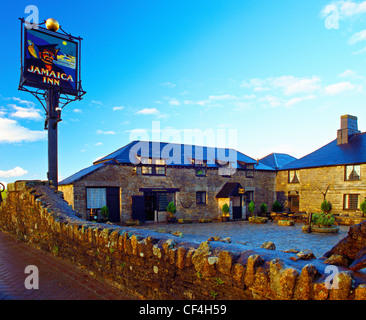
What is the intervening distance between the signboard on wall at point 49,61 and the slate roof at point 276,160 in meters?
23.3

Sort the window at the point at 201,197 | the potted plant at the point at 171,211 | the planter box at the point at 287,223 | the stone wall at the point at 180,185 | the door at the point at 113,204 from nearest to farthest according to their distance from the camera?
1. the planter box at the point at 287,223
2. the stone wall at the point at 180,185
3. the door at the point at 113,204
4. the potted plant at the point at 171,211
5. the window at the point at 201,197

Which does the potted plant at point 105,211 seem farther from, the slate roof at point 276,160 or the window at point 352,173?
the slate roof at point 276,160

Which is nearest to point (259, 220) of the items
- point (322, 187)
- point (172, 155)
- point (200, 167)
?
point (200, 167)

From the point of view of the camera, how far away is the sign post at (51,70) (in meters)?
15.3

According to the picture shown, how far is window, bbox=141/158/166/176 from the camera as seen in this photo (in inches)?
863

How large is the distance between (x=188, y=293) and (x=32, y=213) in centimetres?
742

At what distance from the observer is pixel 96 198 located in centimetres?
1956

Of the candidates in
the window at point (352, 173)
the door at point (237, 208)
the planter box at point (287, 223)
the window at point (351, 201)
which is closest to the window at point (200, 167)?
the door at point (237, 208)

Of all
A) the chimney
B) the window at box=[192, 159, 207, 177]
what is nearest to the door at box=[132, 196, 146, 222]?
the window at box=[192, 159, 207, 177]

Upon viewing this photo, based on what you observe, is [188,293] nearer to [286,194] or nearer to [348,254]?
[348,254]

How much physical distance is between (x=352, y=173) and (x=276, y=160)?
10.6 m
